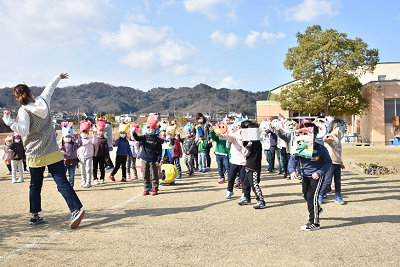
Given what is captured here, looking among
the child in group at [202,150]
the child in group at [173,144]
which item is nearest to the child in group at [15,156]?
the child in group at [173,144]

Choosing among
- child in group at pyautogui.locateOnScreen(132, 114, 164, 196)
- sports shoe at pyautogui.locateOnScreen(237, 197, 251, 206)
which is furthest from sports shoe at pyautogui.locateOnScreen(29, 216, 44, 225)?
sports shoe at pyautogui.locateOnScreen(237, 197, 251, 206)

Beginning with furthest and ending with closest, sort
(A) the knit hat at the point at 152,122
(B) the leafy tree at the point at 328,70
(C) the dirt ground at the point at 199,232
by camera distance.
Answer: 1. (B) the leafy tree at the point at 328,70
2. (A) the knit hat at the point at 152,122
3. (C) the dirt ground at the point at 199,232

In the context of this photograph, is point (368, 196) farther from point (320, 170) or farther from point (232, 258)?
point (232, 258)

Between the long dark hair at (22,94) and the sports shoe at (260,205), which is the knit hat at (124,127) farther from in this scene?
Answer: the sports shoe at (260,205)

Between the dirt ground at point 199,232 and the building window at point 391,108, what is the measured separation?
23.7 metres

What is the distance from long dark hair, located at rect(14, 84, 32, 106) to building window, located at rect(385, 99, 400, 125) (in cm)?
3009

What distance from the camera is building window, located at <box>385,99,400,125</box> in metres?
28.5

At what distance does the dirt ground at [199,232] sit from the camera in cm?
398

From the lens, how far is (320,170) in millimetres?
5234

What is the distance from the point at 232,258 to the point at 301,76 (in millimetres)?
28284

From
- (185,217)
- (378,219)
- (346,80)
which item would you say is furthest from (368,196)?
(346,80)

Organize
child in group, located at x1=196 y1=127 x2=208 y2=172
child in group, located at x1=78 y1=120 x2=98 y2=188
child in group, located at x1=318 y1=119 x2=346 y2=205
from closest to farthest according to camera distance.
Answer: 1. child in group, located at x1=318 y1=119 x2=346 y2=205
2. child in group, located at x1=78 y1=120 x2=98 y2=188
3. child in group, located at x1=196 y1=127 x2=208 y2=172

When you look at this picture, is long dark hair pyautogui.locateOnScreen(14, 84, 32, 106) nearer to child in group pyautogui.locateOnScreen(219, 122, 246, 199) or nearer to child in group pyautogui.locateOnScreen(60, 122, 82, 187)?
child in group pyautogui.locateOnScreen(60, 122, 82, 187)

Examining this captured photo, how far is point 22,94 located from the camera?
17.0 feet
